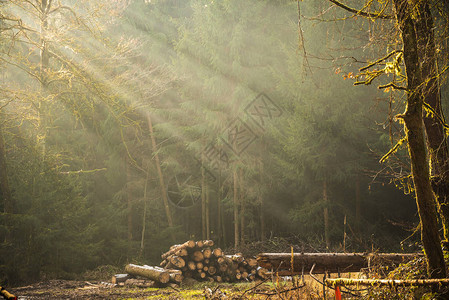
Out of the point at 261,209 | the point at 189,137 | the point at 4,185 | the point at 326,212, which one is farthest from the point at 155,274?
the point at 189,137

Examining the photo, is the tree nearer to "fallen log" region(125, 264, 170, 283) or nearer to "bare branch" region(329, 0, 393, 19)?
"bare branch" region(329, 0, 393, 19)

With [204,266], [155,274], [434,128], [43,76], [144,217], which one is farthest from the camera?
[144,217]

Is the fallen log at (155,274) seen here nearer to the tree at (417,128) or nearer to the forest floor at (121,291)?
the forest floor at (121,291)

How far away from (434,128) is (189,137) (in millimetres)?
12690

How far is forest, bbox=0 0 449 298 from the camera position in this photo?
34.7 feet

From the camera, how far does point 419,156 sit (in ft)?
11.8

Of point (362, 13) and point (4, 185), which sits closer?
point (362, 13)

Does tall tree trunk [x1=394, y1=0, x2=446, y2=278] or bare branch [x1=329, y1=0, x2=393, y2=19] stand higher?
bare branch [x1=329, y1=0, x2=393, y2=19]

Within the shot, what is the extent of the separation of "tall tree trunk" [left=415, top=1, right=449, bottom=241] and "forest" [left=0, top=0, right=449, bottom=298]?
14.2ft

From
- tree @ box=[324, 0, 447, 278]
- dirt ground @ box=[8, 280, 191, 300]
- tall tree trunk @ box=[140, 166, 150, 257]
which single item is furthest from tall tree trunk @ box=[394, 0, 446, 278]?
tall tree trunk @ box=[140, 166, 150, 257]

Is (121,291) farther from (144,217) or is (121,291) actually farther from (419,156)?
(144,217)

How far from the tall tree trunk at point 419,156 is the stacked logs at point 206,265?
6.90 metres

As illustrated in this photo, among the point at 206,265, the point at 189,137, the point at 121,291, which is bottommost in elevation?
the point at 121,291

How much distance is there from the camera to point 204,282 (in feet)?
31.9
